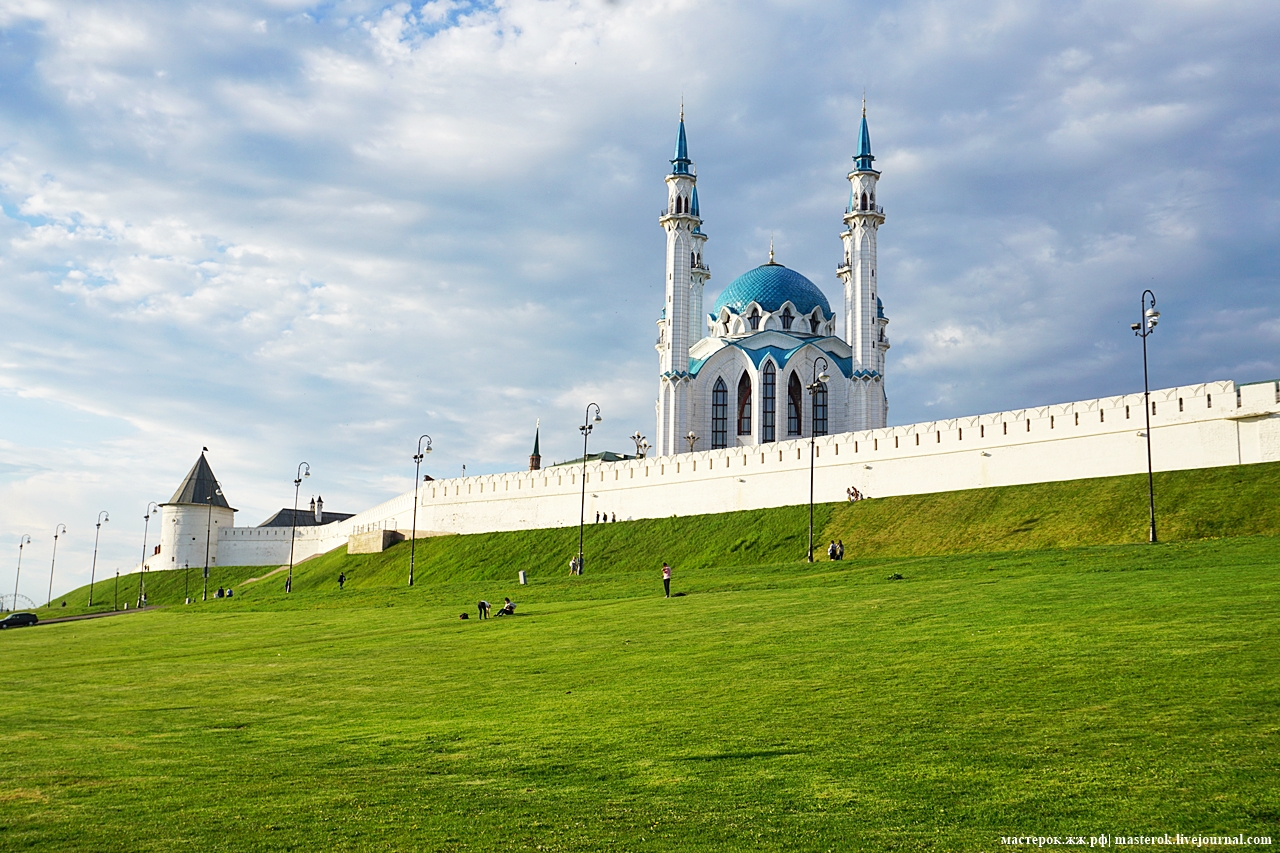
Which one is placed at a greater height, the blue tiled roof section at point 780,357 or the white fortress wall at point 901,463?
the blue tiled roof section at point 780,357

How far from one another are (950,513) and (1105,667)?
31.6 metres

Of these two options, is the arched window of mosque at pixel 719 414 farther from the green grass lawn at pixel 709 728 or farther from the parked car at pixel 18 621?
the green grass lawn at pixel 709 728

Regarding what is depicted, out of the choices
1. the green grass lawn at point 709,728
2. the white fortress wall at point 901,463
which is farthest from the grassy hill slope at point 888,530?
the green grass lawn at point 709,728

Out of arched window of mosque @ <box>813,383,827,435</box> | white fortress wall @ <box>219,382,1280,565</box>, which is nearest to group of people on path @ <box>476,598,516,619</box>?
white fortress wall @ <box>219,382,1280,565</box>

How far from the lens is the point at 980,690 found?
48.4 ft

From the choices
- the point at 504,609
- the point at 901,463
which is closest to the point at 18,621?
the point at 504,609

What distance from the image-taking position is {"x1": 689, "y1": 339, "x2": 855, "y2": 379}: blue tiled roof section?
75812 millimetres

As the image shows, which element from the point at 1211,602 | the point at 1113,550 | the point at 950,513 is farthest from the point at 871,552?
the point at 1211,602

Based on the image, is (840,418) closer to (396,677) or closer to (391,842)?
(396,677)

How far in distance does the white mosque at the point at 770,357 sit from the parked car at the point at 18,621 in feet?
131

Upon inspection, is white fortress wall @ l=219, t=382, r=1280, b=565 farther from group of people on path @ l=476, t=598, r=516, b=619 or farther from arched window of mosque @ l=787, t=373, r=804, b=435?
group of people on path @ l=476, t=598, r=516, b=619

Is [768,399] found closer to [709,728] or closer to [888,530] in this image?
[888,530]

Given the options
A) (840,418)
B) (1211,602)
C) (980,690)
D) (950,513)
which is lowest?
(980,690)

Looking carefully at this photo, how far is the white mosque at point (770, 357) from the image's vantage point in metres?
73.1
